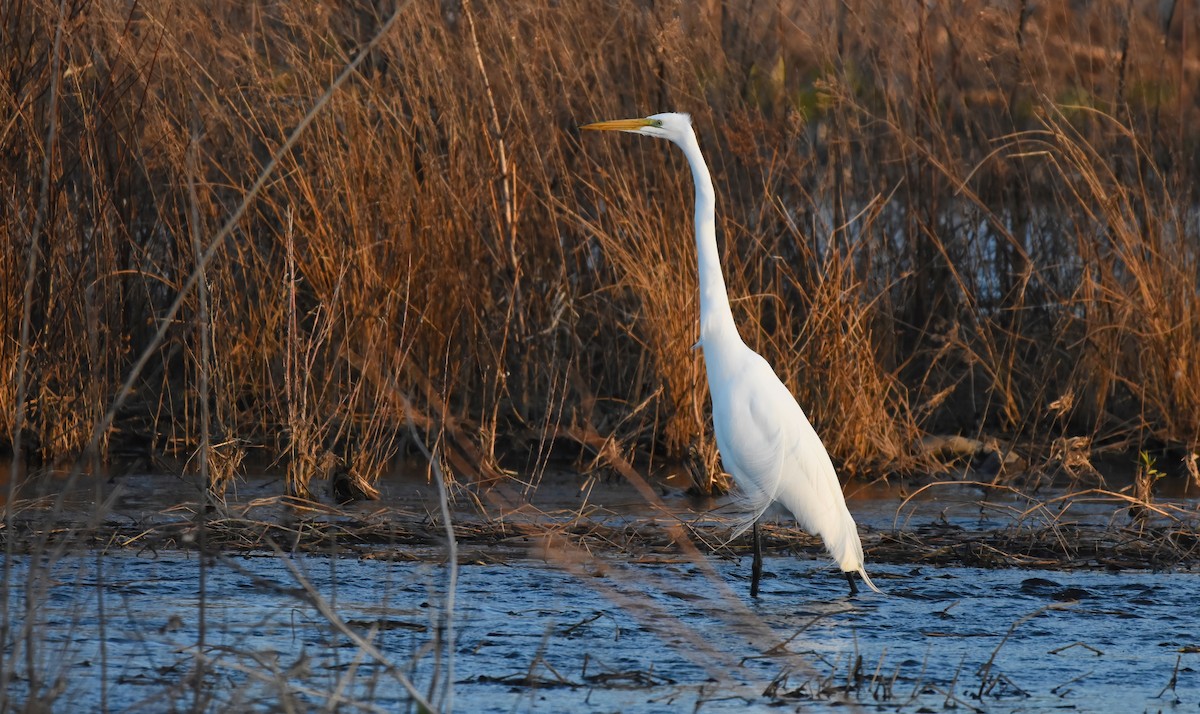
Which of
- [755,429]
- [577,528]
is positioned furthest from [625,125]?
[577,528]

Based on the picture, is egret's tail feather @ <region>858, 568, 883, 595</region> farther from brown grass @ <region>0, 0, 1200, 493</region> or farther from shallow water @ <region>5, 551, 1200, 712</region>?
brown grass @ <region>0, 0, 1200, 493</region>

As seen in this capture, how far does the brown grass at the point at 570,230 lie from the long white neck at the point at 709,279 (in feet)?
2.17

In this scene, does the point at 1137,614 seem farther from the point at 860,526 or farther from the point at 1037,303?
the point at 1037,303

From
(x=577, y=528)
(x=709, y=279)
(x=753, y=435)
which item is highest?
(x=709, y=279)

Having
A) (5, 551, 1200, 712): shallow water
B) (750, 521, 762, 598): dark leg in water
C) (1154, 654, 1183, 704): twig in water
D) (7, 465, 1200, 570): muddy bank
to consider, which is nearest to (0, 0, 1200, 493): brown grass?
(7, 465, 1200, 570): muddy bank

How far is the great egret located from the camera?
438cm

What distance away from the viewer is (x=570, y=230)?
6.30 metres

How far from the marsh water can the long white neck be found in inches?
28.4

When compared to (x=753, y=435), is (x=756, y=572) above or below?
below

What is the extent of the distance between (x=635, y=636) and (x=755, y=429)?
1.09 m

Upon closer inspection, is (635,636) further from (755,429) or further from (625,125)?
(625,125)

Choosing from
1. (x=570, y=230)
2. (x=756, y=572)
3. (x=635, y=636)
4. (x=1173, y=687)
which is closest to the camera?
(x=1173, y=687)

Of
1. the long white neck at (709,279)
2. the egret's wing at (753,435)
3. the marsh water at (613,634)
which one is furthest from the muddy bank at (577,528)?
the long white neck at (709,279)

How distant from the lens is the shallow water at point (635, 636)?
10.0 ft
